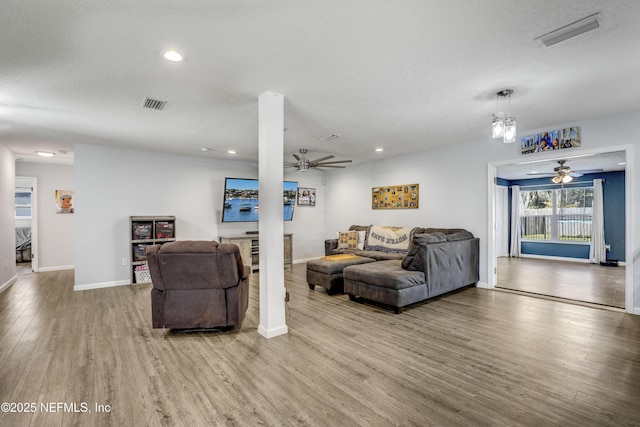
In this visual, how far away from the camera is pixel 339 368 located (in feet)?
8.08

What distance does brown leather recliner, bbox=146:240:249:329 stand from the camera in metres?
3.09

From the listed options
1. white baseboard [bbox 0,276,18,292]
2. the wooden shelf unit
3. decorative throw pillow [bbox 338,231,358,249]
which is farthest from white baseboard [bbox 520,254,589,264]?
white baseboard [bbox 0,276,18,292]

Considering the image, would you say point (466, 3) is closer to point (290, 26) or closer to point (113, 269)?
point (290, 26)

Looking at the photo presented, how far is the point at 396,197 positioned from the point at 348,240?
142 cm

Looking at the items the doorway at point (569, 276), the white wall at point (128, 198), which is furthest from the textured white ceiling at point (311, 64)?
the doorway at point (569, 276)

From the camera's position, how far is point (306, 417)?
188cm

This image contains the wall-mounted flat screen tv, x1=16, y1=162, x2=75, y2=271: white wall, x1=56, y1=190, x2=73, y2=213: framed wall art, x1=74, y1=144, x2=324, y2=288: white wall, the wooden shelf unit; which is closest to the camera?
x1=74, y1=144, x2=324, y2=288: white wall

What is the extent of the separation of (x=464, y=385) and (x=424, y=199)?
14.1ft

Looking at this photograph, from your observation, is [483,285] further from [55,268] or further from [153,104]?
[55,268]

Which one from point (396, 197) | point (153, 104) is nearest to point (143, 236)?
point (153, 104)

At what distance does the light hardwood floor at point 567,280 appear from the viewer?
4.54 metres

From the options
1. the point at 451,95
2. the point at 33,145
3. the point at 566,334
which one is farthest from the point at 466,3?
the point at 33,145

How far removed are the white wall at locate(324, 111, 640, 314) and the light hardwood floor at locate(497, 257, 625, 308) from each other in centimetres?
72

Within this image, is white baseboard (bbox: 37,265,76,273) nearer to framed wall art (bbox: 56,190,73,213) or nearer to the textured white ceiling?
framed wall art (bbox: 56,190,73,213)
